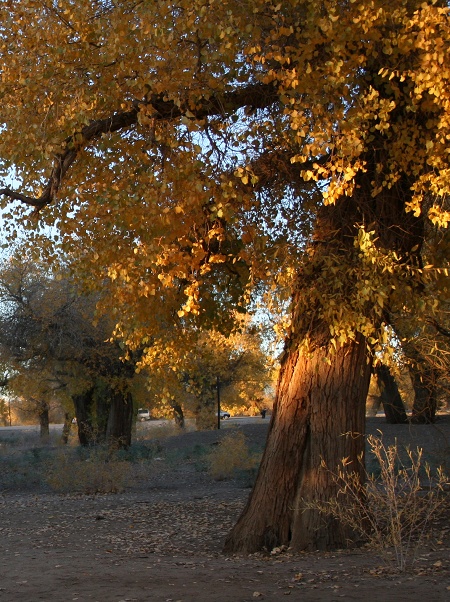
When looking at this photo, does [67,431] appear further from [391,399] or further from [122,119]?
[122,119]

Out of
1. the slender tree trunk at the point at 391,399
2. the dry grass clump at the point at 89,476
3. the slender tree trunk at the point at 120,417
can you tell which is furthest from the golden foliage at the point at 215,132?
the slender tree trunk at the point at 120,417

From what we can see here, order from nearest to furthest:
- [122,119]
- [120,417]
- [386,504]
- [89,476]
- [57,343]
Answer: [386,504], [122,119], [89,476], [57,343], [120,417]

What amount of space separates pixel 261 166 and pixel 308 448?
11.1ft

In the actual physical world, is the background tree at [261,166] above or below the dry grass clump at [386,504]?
above

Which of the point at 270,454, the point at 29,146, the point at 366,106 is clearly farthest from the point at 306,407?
the point at 29,146

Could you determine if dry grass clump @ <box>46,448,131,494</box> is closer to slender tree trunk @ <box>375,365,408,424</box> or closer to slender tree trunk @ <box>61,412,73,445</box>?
slender tree trunk @ <box>375,365,408,424</box>

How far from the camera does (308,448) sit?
30.3 ft

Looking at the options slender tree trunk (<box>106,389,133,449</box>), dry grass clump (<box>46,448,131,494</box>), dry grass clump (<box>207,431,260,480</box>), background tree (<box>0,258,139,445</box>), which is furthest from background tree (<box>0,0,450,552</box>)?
slender tree trunk (<box>106,389,133,449</box>)

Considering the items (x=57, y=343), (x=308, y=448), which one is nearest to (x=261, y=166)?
(x=308, y=448)

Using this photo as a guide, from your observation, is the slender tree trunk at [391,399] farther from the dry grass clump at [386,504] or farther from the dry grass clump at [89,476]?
the dry grass clump at [386,504]

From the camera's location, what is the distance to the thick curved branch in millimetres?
8781

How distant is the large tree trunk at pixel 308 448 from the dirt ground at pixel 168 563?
348mm

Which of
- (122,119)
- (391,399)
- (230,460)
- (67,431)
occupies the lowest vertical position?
(230,460)

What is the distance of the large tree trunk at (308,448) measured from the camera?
8.99 metres
